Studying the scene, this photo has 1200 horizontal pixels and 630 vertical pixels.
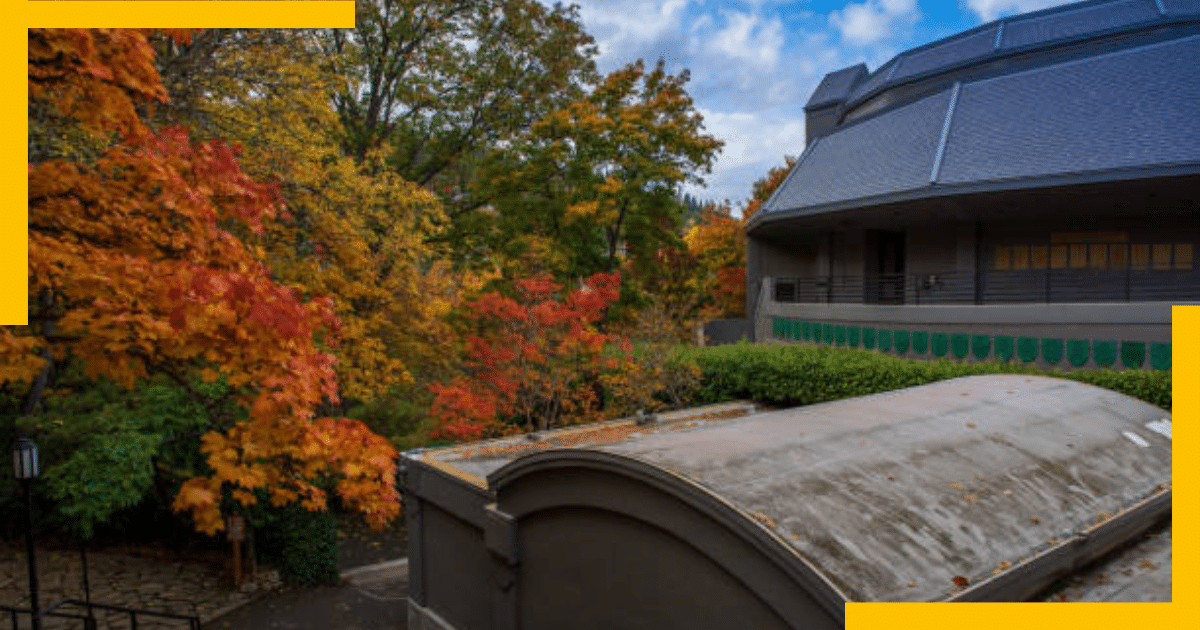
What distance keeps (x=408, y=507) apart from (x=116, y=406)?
6.79m

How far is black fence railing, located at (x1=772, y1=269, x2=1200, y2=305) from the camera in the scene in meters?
22.2

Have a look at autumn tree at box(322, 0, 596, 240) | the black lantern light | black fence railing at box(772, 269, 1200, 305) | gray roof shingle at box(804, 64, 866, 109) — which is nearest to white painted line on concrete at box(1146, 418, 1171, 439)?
black fence railing at box(772, 269, 1200, 305)

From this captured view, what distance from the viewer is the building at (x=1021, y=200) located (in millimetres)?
18031

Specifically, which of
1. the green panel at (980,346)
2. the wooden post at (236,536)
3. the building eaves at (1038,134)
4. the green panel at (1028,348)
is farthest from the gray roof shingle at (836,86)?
the wooden post at (236,536)

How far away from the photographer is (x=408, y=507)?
13.3m

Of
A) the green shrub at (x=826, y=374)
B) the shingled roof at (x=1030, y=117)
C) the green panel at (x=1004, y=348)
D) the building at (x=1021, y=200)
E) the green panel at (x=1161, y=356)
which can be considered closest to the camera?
the green shrub at (x=826, y=374)

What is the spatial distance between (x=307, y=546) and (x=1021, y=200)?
73.3ft

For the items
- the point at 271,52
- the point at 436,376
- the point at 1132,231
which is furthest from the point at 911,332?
the point at 271,52

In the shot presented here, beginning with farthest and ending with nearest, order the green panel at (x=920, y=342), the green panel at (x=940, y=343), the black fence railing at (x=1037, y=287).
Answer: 1. the black fence railing at (x=1037, y=287)
2. the green panel at (x=920, y=342)
3. the green panel at (x=940, y=343)

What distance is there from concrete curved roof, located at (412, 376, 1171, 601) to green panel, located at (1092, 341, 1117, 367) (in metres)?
8.65

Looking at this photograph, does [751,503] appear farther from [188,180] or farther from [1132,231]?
[1132,231]

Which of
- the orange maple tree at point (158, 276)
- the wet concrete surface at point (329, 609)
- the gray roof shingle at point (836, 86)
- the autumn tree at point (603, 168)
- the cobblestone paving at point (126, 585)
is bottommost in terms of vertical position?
the wet concrete surface at point (329, 609)

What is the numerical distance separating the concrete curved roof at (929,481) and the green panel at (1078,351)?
861 cm

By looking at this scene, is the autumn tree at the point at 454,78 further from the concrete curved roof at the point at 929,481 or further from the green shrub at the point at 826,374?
the concrete curved roof at the point at 929,481
